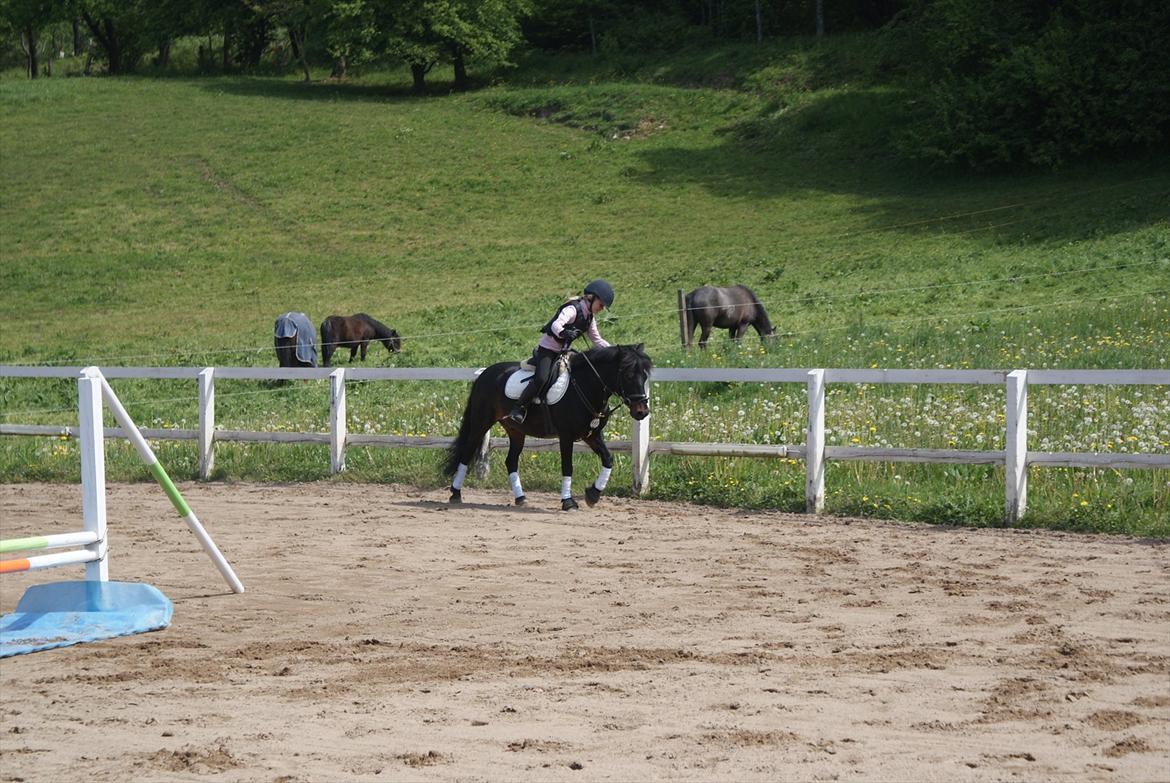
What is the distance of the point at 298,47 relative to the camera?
272 ft

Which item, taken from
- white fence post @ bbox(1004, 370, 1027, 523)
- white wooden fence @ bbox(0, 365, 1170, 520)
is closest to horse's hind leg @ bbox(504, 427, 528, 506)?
white wooden fence @ bbox(0, 365, 1170, 520)

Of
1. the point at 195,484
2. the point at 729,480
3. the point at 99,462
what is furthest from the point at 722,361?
the point at 99,462

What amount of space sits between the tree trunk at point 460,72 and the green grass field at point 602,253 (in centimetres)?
193

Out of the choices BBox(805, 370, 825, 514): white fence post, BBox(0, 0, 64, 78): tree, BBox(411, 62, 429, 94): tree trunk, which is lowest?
BBox(805, 370, 825, 514): white fence post

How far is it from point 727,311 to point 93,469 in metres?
16.2

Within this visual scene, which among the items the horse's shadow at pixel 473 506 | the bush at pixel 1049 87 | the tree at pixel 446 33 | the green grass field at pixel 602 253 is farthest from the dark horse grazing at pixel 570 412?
the tree at pixel 446 33

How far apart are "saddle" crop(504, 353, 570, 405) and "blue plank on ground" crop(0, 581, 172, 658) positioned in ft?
17.9

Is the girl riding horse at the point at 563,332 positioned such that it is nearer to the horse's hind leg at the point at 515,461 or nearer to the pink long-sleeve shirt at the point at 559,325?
the pink long-sleeve shirt at the point at 559,325

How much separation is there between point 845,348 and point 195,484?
9325 mm

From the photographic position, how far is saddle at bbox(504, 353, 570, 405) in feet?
44.7

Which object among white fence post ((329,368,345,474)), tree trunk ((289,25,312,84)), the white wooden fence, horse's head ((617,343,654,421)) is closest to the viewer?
the white wooden fence

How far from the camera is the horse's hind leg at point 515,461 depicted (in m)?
13.8

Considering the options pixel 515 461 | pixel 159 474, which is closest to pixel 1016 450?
pixel 515 461

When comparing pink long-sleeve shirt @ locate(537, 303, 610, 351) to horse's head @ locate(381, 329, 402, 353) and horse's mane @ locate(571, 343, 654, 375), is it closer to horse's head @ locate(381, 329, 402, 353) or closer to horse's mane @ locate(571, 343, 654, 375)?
horse's mane @ locate(571, 343, 654, 375)
